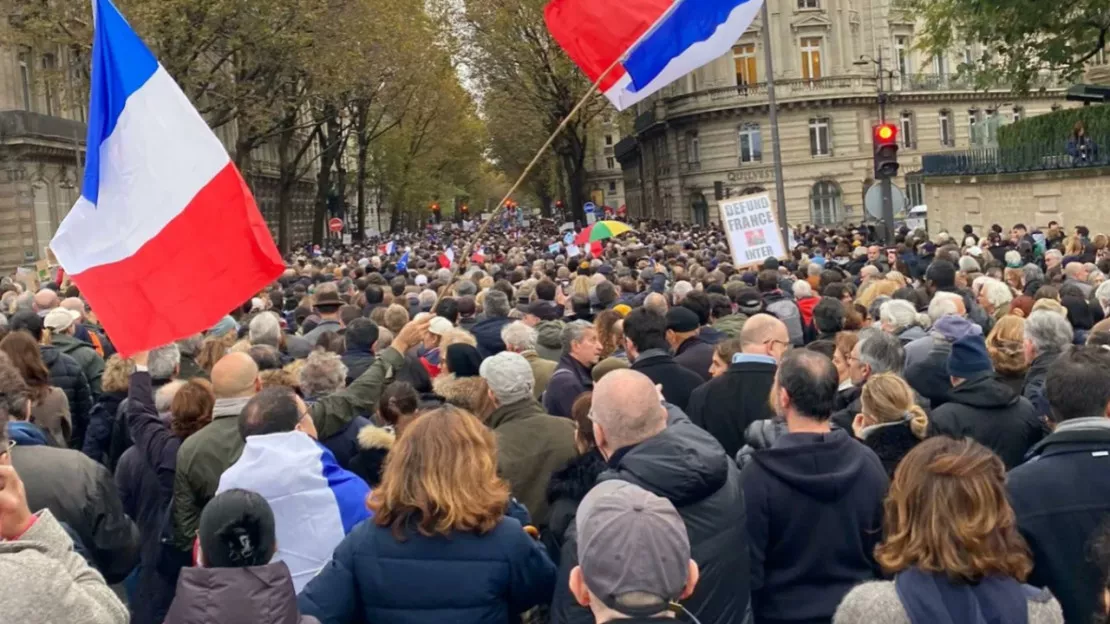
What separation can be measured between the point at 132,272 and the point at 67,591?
3.68 metres

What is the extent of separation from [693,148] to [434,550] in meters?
58.2

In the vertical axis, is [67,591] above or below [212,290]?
below

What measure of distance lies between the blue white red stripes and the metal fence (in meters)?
22.2

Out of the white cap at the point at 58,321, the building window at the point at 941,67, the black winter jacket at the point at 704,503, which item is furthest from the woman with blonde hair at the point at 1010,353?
the building window at the point at 941,67

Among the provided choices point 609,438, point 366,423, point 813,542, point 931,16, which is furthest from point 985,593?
point 931,16

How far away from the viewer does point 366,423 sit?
255 inches

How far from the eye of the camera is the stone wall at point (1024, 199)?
79.8 feet

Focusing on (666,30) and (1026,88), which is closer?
(666,30)

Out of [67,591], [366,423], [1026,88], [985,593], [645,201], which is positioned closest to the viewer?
[67,591]

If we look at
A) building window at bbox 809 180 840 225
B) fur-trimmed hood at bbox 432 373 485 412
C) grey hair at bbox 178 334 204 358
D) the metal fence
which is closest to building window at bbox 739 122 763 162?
building window at bbox 809 180 840 225

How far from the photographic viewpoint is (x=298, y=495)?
4.78 m

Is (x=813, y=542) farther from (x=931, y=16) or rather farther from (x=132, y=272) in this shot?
(x=931, y=16)

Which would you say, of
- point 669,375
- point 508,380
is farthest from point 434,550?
point 669,375

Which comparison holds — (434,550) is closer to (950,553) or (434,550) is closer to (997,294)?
(950,553)
